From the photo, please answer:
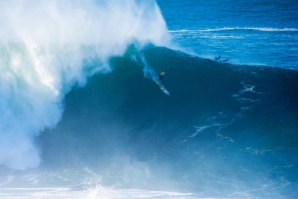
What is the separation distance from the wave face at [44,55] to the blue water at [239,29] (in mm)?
10855

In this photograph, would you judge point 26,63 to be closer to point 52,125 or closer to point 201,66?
point 52,125

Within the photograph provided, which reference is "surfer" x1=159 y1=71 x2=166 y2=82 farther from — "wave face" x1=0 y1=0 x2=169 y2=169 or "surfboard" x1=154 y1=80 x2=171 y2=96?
"wave face" x1=0 y1=0 x2=169 y2=169

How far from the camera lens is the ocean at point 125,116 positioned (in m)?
13.6

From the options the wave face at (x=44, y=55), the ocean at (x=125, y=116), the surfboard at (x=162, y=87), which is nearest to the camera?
the ocean at (x=125, y=116)

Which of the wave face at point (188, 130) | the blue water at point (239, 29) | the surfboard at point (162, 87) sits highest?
the blue water at point (239, 29)

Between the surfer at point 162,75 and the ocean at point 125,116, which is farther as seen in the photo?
the surfer at point 162,75

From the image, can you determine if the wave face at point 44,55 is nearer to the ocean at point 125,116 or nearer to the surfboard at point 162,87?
the ocean at point 125,116

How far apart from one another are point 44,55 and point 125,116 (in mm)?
5706

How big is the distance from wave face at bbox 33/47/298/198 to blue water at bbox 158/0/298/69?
33.1 ft

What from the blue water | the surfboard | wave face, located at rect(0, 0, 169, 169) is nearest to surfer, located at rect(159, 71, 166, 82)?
the surfboard

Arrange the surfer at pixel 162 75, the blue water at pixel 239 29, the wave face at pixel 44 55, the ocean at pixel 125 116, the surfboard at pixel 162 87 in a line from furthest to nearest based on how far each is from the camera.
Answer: the blue water at pixel 239 29, the surfboard at pixel 162 87, the surfer at pixel 162 75, the wave face at pixel 44 55, the ocean at pixel 125 116

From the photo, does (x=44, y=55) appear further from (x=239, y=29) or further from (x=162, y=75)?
(x=239, y=29)

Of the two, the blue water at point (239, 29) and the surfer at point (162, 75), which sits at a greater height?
the blue water at point (239, 29)

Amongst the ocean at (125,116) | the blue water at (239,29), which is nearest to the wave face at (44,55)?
the ocean at (125,116)
